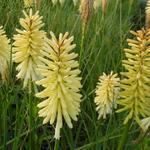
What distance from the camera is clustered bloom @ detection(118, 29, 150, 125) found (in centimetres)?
168

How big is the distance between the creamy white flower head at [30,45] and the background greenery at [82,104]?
0.35 feet

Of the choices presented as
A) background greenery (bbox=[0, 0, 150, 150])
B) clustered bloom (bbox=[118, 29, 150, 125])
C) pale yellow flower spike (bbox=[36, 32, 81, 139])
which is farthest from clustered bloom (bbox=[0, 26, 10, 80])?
clustered bloom (bbox=[118, 29, 150, 125])

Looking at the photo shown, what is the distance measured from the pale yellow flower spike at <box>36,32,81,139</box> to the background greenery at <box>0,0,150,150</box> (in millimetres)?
376

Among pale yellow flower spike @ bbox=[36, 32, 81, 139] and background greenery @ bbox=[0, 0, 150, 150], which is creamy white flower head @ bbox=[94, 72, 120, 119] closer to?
background greenery @ bbox=[0, 0, 150, 150]

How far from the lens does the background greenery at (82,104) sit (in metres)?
2.31

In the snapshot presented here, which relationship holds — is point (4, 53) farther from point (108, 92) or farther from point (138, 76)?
point (138, 76)

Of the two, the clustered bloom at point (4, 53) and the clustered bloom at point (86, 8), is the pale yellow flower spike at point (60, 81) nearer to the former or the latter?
the clustered bloom at point (4, 53)

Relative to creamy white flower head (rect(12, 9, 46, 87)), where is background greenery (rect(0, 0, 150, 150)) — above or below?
below

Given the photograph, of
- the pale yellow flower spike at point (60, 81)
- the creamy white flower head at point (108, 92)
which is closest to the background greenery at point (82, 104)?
the creamy white flower head at point (108, 92)

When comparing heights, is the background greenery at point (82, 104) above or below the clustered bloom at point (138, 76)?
below

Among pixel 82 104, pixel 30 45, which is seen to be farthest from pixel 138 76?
pixel 82 104

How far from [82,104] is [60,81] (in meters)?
1.42

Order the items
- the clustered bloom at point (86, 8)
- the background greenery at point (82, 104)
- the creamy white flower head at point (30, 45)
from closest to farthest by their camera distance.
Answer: the creamy white flower head at point (30, 45) → the background greenery at point (82, 104) → the clustered bloom at point (86, 8)

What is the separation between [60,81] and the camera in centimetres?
167
